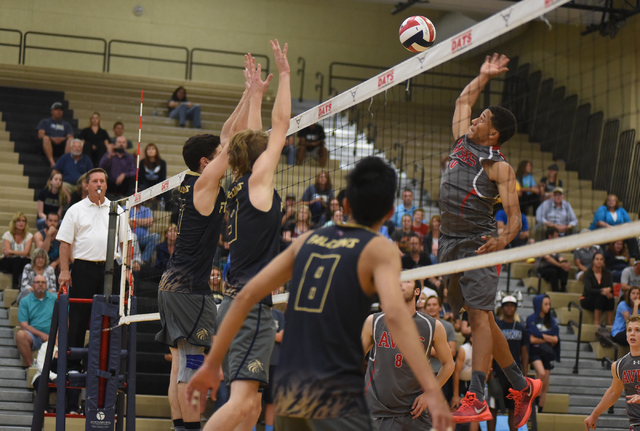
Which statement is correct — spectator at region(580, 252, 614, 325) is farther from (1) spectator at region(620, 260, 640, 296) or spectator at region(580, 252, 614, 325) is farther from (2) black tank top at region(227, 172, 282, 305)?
(2) black tank top at region(227, 172, 282, 305)

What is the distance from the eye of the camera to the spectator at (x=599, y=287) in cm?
1506

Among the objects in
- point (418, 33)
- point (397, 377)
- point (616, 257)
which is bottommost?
point (397, 377)

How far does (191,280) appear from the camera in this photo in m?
6.23

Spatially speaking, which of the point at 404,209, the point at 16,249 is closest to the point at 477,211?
the point at 404,209

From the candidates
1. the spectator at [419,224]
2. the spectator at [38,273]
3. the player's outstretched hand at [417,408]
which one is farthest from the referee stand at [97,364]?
the spectator at [419,224]

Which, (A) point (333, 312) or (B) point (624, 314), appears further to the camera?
(B) point (624, 314)

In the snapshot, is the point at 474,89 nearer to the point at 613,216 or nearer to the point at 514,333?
the point at 514,333

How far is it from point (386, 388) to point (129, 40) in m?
18.8

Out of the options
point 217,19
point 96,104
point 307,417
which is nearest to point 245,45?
point 217,19

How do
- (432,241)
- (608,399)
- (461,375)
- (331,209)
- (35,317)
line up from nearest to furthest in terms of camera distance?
(608,399), (461,375), (331,209), (35,317), (432,241)

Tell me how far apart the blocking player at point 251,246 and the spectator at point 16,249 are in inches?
374

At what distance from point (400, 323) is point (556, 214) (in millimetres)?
14207

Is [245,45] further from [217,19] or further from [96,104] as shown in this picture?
[96,104]

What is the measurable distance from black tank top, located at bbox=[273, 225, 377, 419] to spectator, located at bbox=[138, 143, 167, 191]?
13.0m
